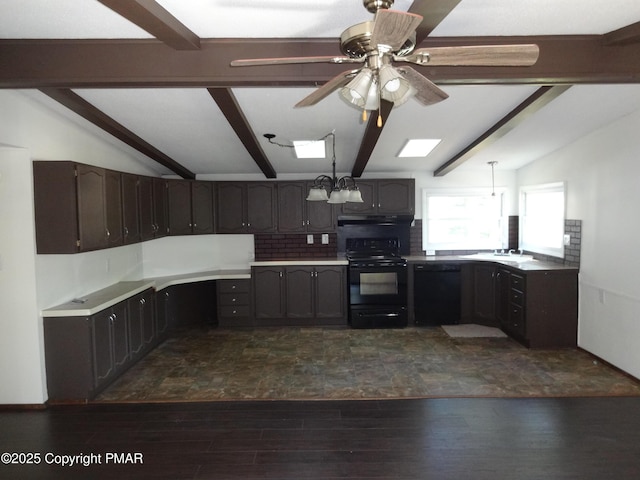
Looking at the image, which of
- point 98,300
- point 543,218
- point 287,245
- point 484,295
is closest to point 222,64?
point 98,300

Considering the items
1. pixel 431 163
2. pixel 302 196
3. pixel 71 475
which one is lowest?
pixel 71 475

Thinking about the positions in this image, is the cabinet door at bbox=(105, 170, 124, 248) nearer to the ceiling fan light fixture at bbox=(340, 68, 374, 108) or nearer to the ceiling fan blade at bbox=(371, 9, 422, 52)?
the ceiling fan light fixture at bbox=(340, 68, 374, 108)

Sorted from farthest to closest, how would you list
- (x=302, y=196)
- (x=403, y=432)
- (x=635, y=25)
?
(x=302, y=196) → (x=403, y=432) → (x=635, y=25)

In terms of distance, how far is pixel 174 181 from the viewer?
5.44 m

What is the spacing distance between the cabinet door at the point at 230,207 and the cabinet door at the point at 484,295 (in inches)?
130

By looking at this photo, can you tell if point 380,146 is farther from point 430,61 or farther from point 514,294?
point 430,61

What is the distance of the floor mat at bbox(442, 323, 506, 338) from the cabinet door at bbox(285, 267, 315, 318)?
1852 mm

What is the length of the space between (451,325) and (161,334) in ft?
12.4

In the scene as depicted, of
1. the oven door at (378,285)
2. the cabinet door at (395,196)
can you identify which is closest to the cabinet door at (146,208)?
the oven door at (378,285)

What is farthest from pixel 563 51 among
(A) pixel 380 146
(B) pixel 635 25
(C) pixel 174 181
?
(C) pixel 174 181

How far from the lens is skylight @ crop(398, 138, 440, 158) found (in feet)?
15.2

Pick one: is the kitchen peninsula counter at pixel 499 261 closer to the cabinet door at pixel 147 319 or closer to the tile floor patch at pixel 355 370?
the tile floor patch at pixel 355 370

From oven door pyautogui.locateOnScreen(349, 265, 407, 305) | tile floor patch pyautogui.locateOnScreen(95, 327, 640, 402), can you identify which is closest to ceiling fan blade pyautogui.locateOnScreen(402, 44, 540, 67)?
tile floor patch pyautogui.locateOnScreen(95, 327, 640, 402)

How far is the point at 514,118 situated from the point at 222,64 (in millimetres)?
2649
